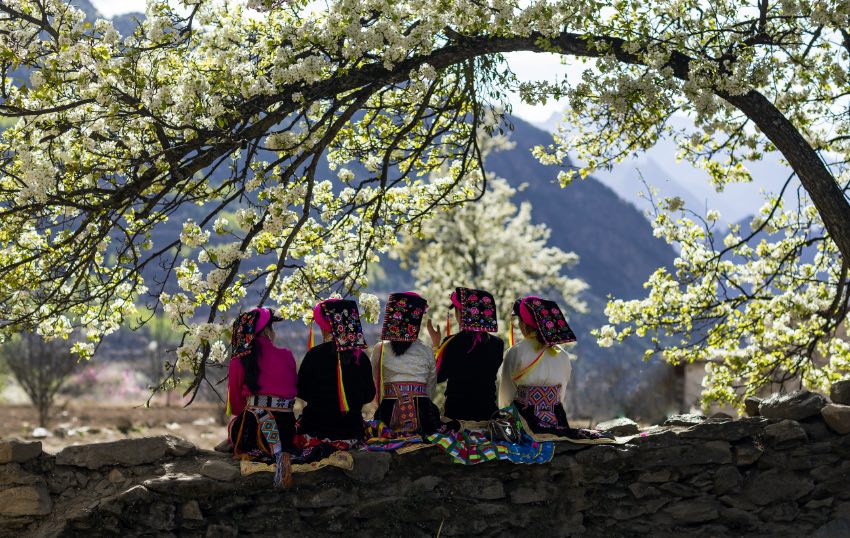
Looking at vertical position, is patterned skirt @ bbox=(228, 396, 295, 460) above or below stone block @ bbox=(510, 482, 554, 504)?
above

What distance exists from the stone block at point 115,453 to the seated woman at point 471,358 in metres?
2.13

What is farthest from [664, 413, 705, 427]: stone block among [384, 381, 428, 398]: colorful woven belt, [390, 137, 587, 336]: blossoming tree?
[390, 137, 587, 336]: blossoming tree

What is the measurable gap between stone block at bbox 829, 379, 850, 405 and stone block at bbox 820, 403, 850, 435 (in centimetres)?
28

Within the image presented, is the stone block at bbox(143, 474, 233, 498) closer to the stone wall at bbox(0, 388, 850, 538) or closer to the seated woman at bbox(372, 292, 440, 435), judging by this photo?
the stone wall at bbox(0, 388, 850, 538)

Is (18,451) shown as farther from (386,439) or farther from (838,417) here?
(838,417)

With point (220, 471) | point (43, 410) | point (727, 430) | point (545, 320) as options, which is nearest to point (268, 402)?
point (220, 471)

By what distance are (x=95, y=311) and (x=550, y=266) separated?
2276cm

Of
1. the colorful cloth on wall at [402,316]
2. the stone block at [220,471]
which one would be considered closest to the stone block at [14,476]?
the stone block at [220,471]

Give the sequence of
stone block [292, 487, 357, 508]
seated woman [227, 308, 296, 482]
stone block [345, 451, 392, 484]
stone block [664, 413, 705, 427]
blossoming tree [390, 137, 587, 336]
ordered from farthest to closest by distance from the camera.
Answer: blossoming tree [390, 137, 587, 336]
stone block [664, 413, 705, 427]
seated woman [227, 308, 296, 482]
stone block [345, 451, 392, 484]
stone block [292, 487, 357, 508]

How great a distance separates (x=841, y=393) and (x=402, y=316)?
3.53m

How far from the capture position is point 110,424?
3164 centimetres

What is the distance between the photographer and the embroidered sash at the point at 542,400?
23.7 ft

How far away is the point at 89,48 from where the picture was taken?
266 inches

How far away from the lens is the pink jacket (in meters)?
6.60
